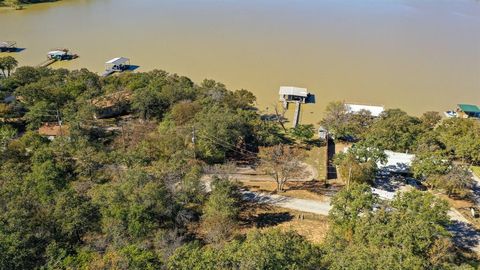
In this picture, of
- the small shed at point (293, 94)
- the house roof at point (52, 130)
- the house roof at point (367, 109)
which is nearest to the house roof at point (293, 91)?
the small shed at point (293, 94)

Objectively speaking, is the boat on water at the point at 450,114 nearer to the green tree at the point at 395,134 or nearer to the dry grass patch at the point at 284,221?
the green tree at the point at 395,134

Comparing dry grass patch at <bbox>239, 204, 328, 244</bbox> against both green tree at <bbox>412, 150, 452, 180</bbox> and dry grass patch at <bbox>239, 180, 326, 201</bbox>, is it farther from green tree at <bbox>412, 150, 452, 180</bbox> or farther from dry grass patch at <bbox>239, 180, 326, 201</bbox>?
green tree at <bbox>412, 150, 452, 180</bbox>

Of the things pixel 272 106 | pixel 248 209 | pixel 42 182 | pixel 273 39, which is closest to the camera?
pixel 42 182

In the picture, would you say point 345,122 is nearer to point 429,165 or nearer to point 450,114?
point 429,165

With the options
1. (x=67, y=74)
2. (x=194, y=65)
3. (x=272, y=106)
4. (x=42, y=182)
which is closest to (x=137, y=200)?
(x=42, y=182)

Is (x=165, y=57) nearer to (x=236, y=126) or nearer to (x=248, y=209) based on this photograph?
(x=236, y=126)

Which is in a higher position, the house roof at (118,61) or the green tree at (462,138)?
the house roof at (118,61)

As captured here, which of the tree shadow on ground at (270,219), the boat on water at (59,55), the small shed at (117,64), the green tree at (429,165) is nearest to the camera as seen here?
the tree shadow on ground at (270,219)
